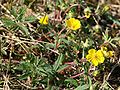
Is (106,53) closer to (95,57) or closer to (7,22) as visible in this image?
(95,57)

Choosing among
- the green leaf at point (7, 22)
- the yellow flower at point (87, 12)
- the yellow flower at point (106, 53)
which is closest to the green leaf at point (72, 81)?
the yellow flower at point (106, 53)

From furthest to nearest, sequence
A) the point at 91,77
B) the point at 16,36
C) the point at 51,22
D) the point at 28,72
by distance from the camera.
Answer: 1. the point at 51,22
2. the point at 16,36
3. the point at 91,77
4. the point at 28,72

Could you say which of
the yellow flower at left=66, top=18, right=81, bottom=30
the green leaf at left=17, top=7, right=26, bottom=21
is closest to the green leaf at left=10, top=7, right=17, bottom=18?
the green leaf at left=17, top=7, right=26, bottom=21

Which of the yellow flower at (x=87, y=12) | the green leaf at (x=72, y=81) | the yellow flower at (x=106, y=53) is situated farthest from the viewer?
the yellow flower at (x=87, y=12)

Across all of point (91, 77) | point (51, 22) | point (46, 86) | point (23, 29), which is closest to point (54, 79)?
point (46, 86)

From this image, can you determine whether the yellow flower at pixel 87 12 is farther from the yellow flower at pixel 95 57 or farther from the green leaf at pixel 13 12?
the green leaf at pixel 13 12

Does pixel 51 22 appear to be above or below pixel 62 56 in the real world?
above

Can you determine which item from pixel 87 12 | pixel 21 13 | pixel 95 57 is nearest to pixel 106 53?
pixel 95 57

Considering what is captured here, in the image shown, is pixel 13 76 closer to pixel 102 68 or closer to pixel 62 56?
pixel 62 56
